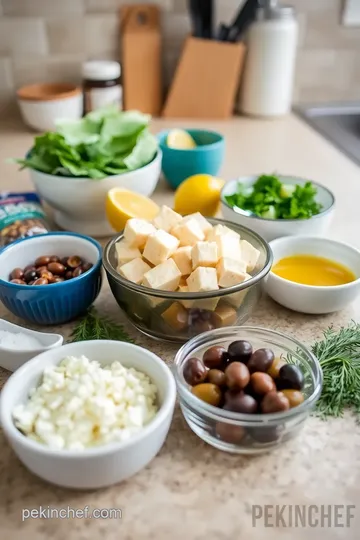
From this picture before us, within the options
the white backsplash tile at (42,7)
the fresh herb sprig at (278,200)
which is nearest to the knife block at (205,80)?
the white backsplash tile at (42,7)

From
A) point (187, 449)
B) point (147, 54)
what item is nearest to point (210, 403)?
point (187, 449)

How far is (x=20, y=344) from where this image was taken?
0.73 m

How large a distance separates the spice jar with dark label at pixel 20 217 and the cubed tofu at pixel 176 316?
0.36 metres

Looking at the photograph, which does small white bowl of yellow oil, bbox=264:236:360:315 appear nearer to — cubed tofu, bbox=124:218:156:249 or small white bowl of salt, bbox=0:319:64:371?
cubed tofu, bbox=124:218:156:249

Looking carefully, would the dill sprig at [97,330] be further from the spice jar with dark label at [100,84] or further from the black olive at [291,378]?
the spice jar with dark label at [100,84]

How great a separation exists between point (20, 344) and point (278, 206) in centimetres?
53

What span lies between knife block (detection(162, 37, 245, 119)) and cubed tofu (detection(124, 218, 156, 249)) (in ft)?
3.36

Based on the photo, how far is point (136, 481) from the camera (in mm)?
590

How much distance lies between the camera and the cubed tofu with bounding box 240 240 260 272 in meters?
0.80

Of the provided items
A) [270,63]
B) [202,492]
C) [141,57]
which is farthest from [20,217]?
[270,63]

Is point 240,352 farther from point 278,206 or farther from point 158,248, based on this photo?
point 278,206

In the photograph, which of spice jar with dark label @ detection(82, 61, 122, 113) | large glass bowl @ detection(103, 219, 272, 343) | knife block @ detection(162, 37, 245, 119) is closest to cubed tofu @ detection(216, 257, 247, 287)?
large glass bowl @ detection(103, 219, 272, 343)

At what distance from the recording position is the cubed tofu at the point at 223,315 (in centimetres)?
75

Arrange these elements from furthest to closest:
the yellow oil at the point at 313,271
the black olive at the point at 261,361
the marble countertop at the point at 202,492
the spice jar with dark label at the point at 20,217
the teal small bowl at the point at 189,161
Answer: the teal small bowl at the point at 189,161, the spice jar with dark label at the point at 20,217, the yellow oil at the point at 313,271, the black olive at the point at 261,361, the marble countertop at the point at 202,492
